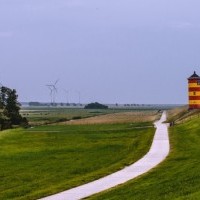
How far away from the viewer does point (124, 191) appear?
22.0 metres

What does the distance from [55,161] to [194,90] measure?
63395 millimetres

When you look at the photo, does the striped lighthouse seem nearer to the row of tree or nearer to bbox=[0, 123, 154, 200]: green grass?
the row of tree

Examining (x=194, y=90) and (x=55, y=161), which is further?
(x=194, y=90)

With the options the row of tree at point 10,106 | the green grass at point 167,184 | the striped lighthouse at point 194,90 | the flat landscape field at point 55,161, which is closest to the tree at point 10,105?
the row of tree at point 10,106

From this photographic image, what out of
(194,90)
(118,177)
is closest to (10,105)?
(194,90)

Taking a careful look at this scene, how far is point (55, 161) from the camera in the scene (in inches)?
1437

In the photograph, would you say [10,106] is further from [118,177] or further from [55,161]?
[118,177]

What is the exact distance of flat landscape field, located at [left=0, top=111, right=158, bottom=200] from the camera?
26.1 m

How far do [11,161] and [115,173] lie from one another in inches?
431

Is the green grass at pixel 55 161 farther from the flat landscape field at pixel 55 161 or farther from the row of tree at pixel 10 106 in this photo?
the row of tree at pixel 10 106

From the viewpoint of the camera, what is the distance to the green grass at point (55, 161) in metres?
26.1

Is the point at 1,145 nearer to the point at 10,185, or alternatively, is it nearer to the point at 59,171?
the point at 59,171

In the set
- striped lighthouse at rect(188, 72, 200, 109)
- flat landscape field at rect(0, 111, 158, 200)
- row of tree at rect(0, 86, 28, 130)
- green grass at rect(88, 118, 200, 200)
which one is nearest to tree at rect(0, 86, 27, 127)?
row of tree at rect(0, 86, 28, 130)

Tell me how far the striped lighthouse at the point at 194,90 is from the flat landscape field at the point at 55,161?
143 ft
